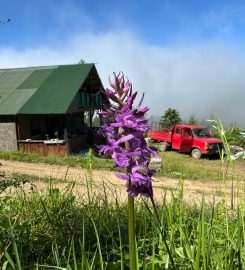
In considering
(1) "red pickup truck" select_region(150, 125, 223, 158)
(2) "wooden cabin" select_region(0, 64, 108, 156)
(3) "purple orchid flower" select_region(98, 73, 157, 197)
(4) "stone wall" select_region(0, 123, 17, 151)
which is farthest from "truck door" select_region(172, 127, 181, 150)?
(3) "purple orchid flower" select_region(98, 73, 157, 197)

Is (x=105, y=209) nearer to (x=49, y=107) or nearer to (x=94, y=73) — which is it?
(x=49, y=107)

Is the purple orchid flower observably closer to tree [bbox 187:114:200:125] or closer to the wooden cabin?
the wooden cabin

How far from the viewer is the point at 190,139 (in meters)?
27.5

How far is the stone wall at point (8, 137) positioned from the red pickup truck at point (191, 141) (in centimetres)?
966

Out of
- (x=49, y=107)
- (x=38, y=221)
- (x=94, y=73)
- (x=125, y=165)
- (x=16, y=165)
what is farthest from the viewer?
(x=94, y=73)

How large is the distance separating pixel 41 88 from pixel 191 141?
37.0ft

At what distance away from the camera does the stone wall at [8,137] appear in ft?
83.8

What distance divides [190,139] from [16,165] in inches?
500

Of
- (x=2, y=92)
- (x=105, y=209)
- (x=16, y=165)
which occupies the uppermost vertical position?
(x=2, y=92)

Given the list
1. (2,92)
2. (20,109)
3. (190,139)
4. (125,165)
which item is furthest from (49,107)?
(125,165)

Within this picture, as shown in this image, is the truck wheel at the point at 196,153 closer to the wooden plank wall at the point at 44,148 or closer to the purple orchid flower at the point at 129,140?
the wooden plank wall at the point at 44,148

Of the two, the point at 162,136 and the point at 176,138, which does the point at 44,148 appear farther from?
the point at 176,138

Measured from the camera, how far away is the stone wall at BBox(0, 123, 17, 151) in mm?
25547

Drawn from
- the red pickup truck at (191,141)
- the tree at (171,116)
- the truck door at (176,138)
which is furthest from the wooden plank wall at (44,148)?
the tree at (171,116)
